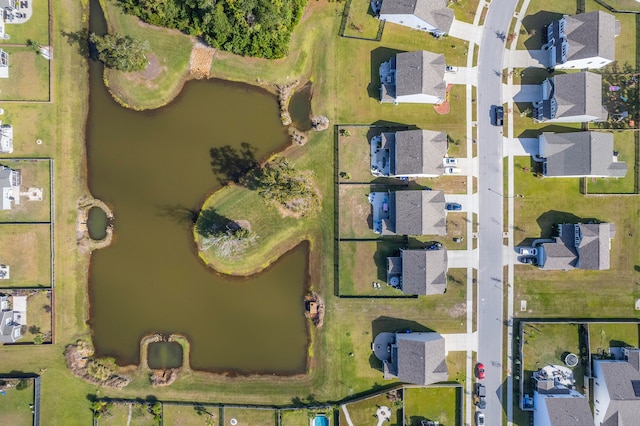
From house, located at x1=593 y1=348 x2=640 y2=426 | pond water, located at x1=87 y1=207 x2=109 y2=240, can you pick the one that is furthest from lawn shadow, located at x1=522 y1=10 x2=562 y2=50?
pond water, located at x1=87 y1=207 x2=109 y2=240

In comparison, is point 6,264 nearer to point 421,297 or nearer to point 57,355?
point 57,355

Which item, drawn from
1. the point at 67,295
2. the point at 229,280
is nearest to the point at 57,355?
the point at 67,295

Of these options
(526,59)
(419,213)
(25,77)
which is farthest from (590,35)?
(25,77)

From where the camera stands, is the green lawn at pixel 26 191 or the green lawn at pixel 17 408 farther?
the green lawn at pixel 26 191

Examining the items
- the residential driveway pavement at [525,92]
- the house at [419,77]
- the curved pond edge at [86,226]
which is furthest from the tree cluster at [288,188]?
the residential driveway pavement at [525,92]

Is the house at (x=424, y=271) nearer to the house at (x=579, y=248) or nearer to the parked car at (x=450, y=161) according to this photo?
the parked car at (x=450, y=161)

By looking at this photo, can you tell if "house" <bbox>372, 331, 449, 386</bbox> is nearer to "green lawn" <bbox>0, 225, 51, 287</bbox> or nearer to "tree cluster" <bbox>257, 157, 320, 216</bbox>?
"tree cluster" <bbox>257, 157, 320, 216</bbox>
